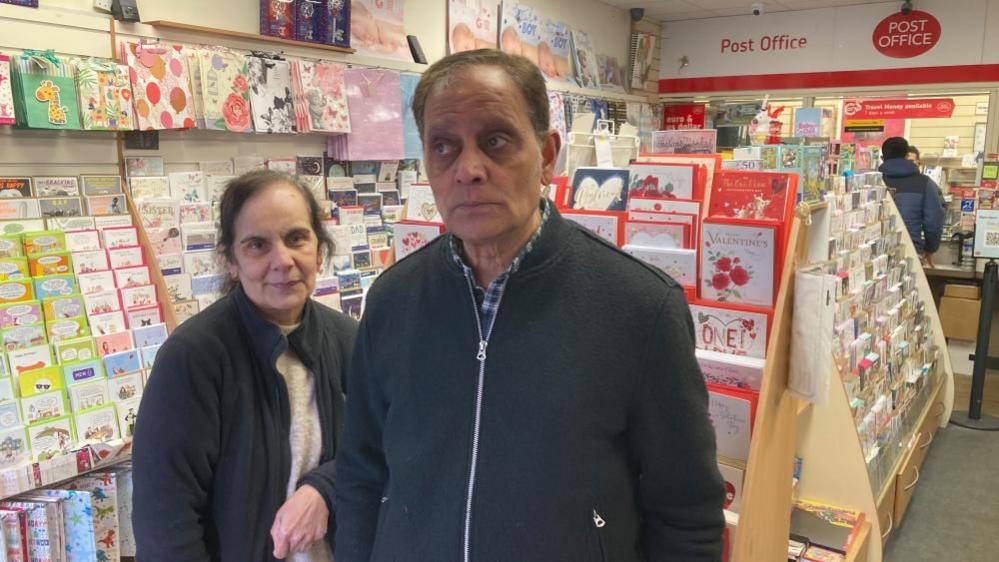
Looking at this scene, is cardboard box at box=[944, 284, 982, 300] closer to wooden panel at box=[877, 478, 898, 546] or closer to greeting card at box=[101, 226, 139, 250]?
wooden panel at box=[877, 478, 898, 546]

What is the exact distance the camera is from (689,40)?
8867mm

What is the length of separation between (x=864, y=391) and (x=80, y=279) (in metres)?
3.42

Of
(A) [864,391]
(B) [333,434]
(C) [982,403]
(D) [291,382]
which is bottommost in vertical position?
(C) [982,403]

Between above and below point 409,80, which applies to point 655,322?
below

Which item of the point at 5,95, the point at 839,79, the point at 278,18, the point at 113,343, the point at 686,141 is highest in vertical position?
the point at 839,79

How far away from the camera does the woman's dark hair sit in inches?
68.2

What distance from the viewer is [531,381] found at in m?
1.15

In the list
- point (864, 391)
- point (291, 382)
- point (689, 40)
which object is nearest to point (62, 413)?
point (291, 382)

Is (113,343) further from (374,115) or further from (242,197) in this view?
(374,115)

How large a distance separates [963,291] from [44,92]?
276 inches

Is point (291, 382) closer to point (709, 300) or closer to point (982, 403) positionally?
point (709, 300)

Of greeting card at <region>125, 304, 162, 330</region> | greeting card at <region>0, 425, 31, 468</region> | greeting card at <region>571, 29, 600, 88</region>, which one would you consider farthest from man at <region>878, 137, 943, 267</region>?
greeting card at <region>0, 425, 31, 468</region>

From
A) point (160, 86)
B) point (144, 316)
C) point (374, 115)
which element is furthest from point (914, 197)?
point (144, 316)

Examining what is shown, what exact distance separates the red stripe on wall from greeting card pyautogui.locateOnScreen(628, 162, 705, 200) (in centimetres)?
688
